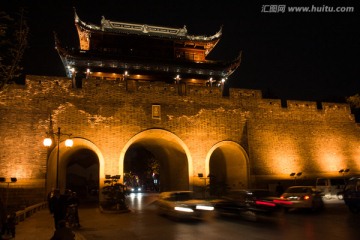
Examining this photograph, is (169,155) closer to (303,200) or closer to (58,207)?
(303,200)

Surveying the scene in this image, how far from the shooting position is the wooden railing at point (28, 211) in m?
10.6

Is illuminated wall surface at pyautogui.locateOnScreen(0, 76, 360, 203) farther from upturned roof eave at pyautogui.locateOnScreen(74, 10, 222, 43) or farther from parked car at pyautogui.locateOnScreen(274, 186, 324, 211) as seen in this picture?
upturned roof eave at pyautogui.locateOnScreen(74, 10, 222, 43)

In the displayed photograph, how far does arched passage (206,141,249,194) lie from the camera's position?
17.9 meters

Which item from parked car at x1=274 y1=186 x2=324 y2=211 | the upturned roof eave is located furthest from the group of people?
the upturned roof eave

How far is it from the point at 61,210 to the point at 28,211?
5.06 m

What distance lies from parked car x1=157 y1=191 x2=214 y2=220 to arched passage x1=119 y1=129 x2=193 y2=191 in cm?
557

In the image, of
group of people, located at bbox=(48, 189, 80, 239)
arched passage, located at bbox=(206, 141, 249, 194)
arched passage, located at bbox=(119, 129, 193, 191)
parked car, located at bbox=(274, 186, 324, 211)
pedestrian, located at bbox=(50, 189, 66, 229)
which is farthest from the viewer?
arched passage, located at bbox=(206, 141, 249, 194)

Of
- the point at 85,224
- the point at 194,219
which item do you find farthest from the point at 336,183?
the point at 85,224

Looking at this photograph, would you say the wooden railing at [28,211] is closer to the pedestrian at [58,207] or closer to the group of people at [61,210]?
the group of people at [61,210]

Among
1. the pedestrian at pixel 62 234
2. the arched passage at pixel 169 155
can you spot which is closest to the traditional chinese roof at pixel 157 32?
the arched passage at pixel 169 155

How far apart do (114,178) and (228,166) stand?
7.38m

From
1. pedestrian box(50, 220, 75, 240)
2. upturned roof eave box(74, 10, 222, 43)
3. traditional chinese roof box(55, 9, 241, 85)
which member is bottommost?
pedestrian box(50, 220, 75, 240)

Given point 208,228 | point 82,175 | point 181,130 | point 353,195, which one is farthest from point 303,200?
point 82,175

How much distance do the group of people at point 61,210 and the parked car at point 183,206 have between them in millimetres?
2651
